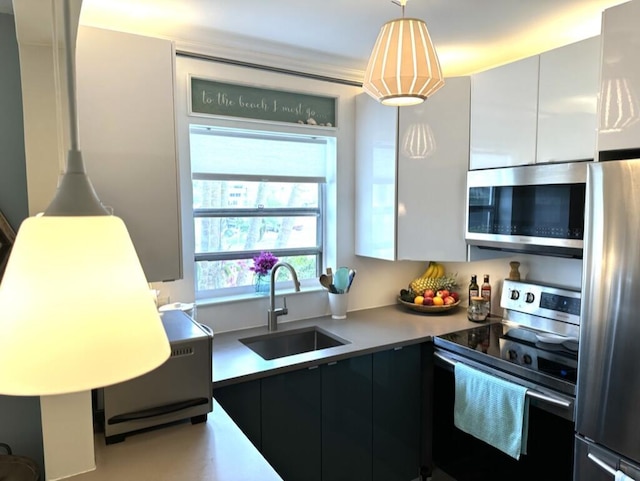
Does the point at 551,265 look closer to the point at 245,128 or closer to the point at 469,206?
the point at 469,206

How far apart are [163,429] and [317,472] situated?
33.5 inches

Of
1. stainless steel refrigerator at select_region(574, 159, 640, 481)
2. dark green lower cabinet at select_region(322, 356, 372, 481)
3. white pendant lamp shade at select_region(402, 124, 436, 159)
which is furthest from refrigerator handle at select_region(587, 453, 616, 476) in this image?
white pendant lamp shade at select_region(402, 124, 436, 159)

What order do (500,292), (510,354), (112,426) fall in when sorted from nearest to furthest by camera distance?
(112,426)
(510,354)
(500,292)

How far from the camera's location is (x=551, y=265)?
7.81 feet

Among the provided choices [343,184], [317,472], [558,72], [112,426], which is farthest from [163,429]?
[558,72]

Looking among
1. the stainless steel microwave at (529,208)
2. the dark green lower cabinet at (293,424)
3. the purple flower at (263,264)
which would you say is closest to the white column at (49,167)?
the dark green lower cabinet at (293,424)

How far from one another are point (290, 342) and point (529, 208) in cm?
144

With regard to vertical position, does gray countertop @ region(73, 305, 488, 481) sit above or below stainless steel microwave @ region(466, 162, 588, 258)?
below

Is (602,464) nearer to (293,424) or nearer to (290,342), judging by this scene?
(293,424)

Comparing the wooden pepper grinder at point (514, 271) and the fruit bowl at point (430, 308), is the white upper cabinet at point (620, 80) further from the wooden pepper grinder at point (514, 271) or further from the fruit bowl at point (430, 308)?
the fruit bowl at point (430, 308)

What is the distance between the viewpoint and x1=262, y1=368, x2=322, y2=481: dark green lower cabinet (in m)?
1.87

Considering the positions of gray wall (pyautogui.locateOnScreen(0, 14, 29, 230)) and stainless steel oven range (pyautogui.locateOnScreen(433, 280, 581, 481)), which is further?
stainless steel oven range (pyautogui.locateOnScreen(433, 280, 581, 481))

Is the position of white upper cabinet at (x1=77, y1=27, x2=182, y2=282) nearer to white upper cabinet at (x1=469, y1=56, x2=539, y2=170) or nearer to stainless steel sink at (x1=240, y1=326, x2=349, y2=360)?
stainless steel sink at (x1=240, y1=326, x2=349, y2=360)

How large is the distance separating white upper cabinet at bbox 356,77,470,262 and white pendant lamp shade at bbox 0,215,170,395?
2.12 meters
